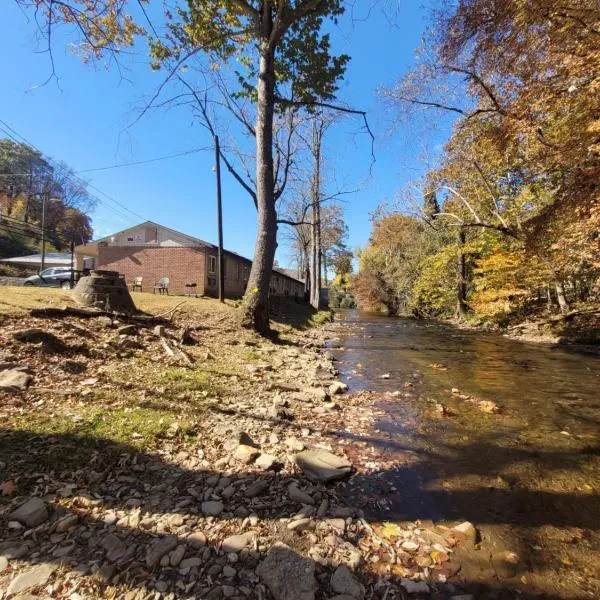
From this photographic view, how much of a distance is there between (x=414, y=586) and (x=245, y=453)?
6.06ft

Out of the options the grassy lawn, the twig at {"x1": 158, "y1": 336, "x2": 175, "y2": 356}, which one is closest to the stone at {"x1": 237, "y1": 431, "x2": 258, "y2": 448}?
the grassy lawn

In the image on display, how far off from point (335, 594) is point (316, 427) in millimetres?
2471

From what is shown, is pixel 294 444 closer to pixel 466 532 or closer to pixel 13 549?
pixel 466 532

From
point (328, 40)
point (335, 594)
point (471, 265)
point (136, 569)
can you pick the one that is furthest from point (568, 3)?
point (471, 265)

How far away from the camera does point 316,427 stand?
176 inches

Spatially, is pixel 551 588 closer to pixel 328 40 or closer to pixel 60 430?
pixel 60 430

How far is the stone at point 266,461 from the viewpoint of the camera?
10.7 feet

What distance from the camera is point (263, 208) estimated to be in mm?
10375

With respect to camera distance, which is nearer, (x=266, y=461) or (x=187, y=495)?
(x=187, y=495)

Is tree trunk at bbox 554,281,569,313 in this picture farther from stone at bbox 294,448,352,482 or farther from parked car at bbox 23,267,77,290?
parked car at bbox 23,267,77,290

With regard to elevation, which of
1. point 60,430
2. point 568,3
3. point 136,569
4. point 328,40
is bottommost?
point 136,569

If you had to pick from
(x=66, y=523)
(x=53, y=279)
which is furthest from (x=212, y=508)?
(x=53, y=279)

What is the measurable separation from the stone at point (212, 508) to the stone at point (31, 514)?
1.07m

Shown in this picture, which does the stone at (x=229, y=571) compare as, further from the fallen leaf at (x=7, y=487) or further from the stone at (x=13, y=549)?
the fallen leaf at (x=7, y=487)
